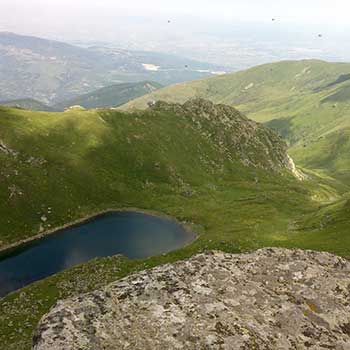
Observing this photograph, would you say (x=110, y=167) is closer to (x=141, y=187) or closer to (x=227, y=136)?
(x=141, y=187)

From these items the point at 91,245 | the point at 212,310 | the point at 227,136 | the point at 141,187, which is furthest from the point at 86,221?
the point at 227,136

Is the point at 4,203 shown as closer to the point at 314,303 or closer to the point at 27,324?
the point at 27,324

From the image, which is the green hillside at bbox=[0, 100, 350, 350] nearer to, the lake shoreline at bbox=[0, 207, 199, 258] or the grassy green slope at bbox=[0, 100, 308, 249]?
the grassy green slope at bbox=[0, 100, 308, 249]

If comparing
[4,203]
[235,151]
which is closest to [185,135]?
[235,151]

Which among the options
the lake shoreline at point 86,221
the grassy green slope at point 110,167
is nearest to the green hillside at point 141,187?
the grassy green slope at point 110,167

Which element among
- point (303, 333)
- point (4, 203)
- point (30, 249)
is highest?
point (303, 333)

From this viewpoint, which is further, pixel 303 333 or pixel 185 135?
pixel 185 135

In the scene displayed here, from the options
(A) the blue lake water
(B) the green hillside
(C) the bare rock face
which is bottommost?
(A) the blue lake water

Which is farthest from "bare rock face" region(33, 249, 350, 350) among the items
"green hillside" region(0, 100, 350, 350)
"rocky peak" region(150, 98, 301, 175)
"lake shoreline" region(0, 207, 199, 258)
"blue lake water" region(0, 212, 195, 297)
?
"rocky peak" region(150, 98, 301, 175)
